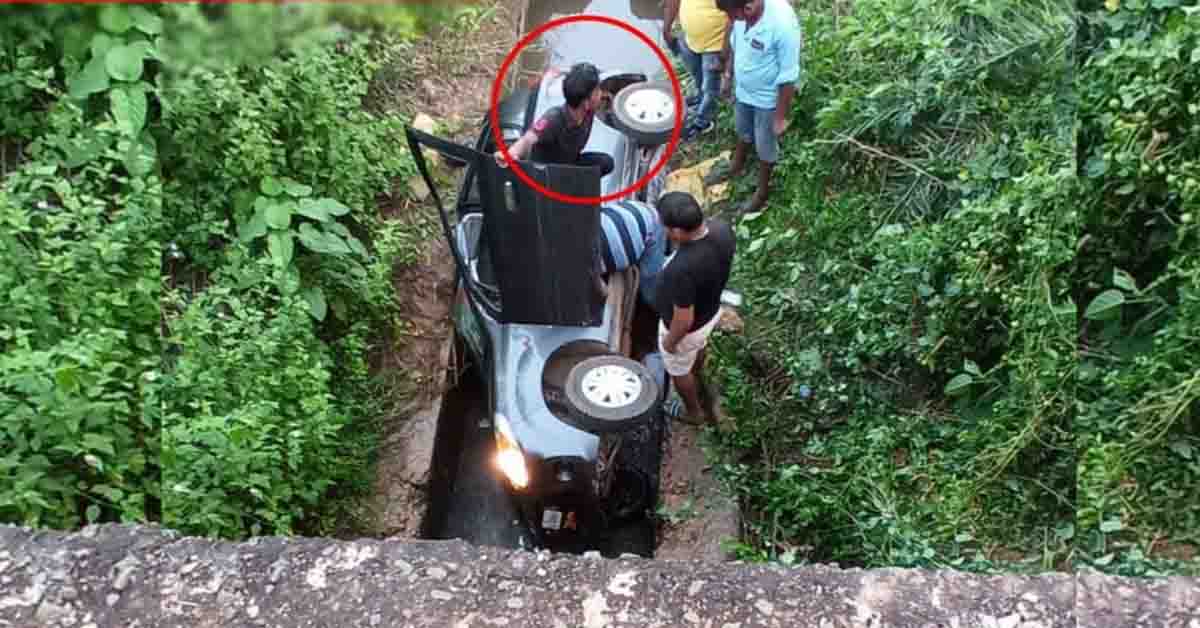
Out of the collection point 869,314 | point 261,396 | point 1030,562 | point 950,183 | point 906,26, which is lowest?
point 1030,562

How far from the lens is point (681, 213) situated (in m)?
3.30

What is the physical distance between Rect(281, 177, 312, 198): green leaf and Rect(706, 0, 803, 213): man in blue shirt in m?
1.79

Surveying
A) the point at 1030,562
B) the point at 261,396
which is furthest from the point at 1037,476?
the point at 261,396

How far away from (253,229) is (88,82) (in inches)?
29.3

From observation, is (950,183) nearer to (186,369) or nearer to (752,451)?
(752,451)

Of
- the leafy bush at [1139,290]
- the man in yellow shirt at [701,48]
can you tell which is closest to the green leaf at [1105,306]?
the leafy bush at [1139,290]

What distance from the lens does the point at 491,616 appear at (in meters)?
2.22

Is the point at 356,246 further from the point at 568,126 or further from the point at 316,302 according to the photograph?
the point at 568,126

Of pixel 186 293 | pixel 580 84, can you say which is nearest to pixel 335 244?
pixel 186 293

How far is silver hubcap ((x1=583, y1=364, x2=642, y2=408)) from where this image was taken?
2.98m

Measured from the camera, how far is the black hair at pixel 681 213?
331cm

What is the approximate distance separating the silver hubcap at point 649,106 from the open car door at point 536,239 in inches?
46.3

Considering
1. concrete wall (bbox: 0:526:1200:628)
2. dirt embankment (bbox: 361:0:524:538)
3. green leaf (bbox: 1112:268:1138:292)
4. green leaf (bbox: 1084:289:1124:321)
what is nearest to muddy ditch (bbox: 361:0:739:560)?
dirt embankment (bbox: 361:0:524:538)

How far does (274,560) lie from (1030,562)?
78.4 inches
